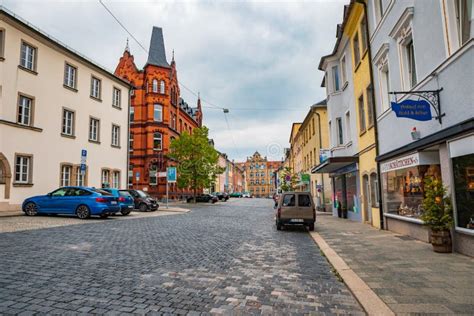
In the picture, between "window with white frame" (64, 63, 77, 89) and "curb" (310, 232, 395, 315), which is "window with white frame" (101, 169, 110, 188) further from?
"curb" (310, 232, 395, 315)

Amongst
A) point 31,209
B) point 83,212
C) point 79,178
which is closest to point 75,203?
point 83,212

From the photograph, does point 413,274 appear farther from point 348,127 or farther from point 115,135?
point 115,135

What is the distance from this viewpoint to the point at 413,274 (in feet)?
19.1

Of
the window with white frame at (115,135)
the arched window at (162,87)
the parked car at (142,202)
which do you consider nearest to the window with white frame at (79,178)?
the parked car at (142,202)

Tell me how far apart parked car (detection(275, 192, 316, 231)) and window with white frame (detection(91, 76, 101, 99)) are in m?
18.9

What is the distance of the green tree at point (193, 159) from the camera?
41.2 meters

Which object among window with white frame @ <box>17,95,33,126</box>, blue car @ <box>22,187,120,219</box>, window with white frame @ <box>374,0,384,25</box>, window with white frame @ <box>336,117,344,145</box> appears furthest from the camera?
window with white frame @ <box>336,117,344,145</box>

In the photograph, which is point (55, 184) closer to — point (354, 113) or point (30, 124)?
point (30, 124)

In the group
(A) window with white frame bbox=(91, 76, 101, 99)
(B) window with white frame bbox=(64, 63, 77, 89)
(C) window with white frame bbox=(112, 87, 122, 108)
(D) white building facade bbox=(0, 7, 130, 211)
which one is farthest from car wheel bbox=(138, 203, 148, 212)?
(B) window with white frame bbox=(64, 63, 77, 89)

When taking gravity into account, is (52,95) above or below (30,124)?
above

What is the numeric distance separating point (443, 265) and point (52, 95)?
2274 centimetres

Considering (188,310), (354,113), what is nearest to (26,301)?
(188,310)

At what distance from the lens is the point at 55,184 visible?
69.4 feet

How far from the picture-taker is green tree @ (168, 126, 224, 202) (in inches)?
1622
